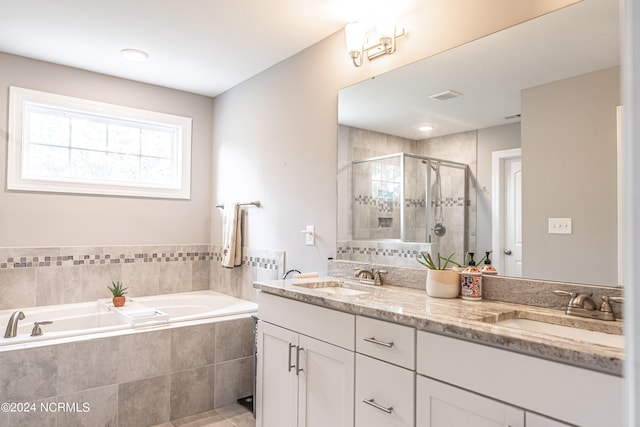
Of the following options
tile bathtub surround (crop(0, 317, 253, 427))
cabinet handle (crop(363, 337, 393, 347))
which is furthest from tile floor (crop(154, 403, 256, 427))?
cabinet handle (crop(363, 337, 393, 347))

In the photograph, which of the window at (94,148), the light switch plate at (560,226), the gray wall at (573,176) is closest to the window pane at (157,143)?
the window at (94,148)

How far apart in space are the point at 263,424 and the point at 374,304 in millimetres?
1043

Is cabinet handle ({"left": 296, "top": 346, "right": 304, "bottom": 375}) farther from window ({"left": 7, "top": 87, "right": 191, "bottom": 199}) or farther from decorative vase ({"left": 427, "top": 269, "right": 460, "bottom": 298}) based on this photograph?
window ({"left": 7, "top": 87, "right": 191, "bottom": 199})

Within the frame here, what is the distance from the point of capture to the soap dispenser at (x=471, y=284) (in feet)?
5.70

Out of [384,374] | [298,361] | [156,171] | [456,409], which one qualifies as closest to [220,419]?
[298,361]

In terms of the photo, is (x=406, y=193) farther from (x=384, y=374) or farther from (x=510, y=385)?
(x=510, y=385)

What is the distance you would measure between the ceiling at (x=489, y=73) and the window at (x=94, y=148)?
2095 mm

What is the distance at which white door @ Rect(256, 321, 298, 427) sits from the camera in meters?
1.91

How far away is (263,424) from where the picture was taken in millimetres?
2102

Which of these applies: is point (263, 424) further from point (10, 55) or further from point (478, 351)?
point (10, 55)

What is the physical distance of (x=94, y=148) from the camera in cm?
347

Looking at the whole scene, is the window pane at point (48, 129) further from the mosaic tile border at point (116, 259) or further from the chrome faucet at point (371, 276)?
the chrome faucet at point (371, 276)

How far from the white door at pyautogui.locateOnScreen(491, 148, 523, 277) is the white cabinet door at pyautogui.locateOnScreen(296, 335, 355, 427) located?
78 centimetres

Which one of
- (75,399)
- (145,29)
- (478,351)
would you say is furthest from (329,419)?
(145,29)
